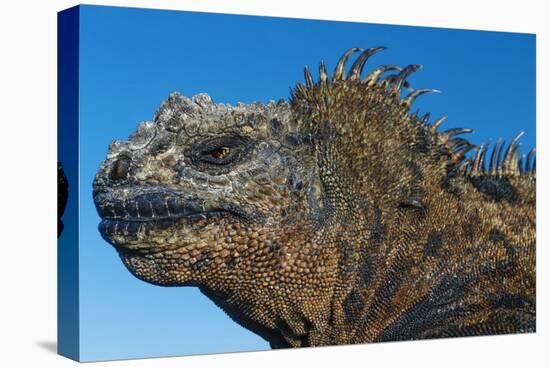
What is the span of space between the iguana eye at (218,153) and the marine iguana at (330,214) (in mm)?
12

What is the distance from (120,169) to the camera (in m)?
9.09

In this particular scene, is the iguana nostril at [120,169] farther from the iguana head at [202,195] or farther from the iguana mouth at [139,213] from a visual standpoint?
the iguana mouth at [139,213]

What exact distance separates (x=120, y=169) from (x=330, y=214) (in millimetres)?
2006

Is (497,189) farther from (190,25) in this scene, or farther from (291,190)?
(190,25)

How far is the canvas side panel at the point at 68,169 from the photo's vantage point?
9.27m

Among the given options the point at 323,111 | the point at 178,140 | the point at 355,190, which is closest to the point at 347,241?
the point at 355,190

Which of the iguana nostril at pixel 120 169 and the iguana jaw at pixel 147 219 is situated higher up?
the iguana nostril at pixel 120 169

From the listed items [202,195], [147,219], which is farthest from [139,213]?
[202,195]

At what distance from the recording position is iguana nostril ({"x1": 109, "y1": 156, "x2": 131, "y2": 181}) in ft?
29.8

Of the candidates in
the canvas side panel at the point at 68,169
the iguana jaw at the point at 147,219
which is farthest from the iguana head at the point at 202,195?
the canvas side panel at the point at 68,169

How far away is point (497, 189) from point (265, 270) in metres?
2.77

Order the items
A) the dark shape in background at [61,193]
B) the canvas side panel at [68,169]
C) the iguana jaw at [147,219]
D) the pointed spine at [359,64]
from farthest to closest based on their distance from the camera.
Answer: the pointed spine at [359,64] → the dark shape in background at [61,193] → the canvas side panel at [68,169] → the iguana jaw at [147,219]

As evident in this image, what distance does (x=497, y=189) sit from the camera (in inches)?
432

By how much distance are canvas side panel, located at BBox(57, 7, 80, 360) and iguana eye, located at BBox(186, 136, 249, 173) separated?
39.1 inches
